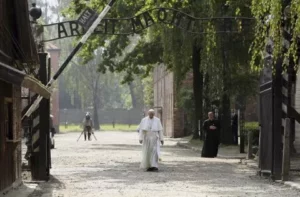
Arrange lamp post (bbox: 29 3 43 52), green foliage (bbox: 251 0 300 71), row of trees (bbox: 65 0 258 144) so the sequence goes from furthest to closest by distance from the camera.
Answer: row of trees (bbox: 65 0 258 144), lamp post (bbox: 29 3 43 52), green foliage (bbox: 251 0 300 71)

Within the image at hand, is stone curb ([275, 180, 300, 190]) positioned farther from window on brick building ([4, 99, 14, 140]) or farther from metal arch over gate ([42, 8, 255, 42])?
window on brick building ([4, 99, 14, 140])

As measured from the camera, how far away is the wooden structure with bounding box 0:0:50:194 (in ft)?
41.5

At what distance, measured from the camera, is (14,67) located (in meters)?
13.1

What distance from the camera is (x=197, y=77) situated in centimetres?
3578

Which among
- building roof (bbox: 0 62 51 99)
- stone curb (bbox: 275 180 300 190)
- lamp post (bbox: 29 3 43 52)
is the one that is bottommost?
stone curb (bbox: 275 180 300 190)

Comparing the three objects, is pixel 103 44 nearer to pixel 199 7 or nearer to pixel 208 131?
pixel 199 7

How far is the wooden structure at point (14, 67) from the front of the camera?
12652 millimetres

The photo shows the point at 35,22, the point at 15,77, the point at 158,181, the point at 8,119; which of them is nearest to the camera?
the point at 15,77

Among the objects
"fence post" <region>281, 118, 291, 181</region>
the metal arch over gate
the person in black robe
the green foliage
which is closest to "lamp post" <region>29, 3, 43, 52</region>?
the metal arch over gate

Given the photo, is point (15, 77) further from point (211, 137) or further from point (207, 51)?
point (211, 137)

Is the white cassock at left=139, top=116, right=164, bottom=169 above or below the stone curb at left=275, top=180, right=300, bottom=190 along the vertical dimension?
above

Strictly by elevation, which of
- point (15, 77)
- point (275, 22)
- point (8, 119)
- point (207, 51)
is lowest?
point (8, 119)

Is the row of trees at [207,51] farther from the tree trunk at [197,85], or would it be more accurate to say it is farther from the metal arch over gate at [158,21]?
the metal arch over gate at [158,21]

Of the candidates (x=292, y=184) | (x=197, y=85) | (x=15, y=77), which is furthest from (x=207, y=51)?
(x=15, y=77)
